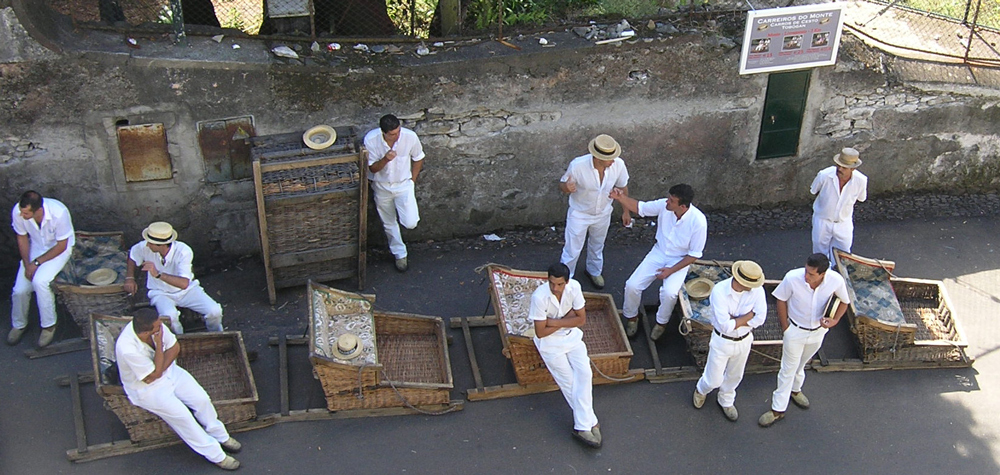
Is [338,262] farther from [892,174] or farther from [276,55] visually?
[892,174]

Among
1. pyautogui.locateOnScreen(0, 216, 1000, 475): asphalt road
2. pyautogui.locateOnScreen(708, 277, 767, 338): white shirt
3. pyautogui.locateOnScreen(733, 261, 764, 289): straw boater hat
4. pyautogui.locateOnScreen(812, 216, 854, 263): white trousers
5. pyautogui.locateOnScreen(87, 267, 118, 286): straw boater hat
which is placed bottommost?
pyautogui.locateOnScreen(0, 216, 1000, 475): asphalt road

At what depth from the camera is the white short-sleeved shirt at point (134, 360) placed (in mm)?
6461

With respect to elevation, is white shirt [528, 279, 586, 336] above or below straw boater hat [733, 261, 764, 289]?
below

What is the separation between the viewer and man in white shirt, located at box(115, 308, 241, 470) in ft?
21.3

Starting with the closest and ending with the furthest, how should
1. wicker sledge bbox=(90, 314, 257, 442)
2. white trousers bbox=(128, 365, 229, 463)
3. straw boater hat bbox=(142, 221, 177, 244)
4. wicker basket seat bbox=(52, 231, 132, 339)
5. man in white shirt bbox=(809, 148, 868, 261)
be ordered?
white trousers bbox=(128, 365, 229, 463)
wicker sledge bbox=(90, 314, 257, 442)
straw boater hat bbox=(142, 221, 177, 244)
wicker basket seat bbox=(52, 231, 132, 339)
man in white shirt bbox=(809, 148, 868, 261)

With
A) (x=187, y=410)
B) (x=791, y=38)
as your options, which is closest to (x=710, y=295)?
(x=791, y=38)

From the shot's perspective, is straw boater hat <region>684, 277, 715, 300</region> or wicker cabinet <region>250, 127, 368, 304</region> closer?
wicker cabinet <region>250, 127, 368, 304</region>

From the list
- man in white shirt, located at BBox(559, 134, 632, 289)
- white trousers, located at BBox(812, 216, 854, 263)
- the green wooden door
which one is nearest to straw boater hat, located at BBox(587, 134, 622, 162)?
man in white shirt, located at BBox(559, 134, 632, 289)

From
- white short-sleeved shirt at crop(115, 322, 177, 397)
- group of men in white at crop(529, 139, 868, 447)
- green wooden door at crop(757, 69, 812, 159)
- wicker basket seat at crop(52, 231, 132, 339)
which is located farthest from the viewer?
green wooden door at crop(757, 69, 812, 159)

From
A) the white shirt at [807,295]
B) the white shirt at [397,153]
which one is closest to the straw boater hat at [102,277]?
the white shirt at [397,153]

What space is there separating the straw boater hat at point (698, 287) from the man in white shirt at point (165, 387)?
449cm

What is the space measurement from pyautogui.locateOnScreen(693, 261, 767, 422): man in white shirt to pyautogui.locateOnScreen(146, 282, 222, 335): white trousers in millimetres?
4624

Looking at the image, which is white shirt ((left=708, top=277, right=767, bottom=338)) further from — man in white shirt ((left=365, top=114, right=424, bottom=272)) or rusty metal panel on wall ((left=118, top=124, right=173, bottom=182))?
rusty metal panel on wall ((left=118, top=124, right=173, bottom=182))

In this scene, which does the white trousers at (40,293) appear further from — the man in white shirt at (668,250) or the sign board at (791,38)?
the sign board at (791,38)
